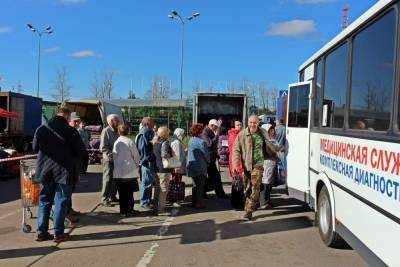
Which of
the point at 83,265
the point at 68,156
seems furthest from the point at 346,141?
the point at 68,156

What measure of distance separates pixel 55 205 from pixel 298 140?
425 cm

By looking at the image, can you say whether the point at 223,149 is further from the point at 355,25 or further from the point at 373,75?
the point at 373,75

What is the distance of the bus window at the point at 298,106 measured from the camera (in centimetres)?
855

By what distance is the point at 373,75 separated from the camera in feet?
15.9

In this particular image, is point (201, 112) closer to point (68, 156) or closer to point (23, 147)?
point (23, 147)

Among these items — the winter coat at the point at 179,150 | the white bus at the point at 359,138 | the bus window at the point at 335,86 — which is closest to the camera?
the white bus at the point at 359,138

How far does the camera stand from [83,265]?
6.04 meters

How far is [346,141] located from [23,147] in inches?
965

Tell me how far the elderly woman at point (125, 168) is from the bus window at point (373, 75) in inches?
175

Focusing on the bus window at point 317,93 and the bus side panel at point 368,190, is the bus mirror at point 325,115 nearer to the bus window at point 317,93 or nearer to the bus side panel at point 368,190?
the bus window at point 317,93

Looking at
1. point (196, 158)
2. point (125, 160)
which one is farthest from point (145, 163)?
point (196, 158)

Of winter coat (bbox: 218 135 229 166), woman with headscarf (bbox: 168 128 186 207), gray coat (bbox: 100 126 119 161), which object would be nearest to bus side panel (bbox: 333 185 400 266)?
woman with headscarf (bbox: 168 128 186 207)

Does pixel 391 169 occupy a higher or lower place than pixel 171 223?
higher

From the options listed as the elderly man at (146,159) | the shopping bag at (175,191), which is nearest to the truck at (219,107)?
the shopping bag at (175,191)
